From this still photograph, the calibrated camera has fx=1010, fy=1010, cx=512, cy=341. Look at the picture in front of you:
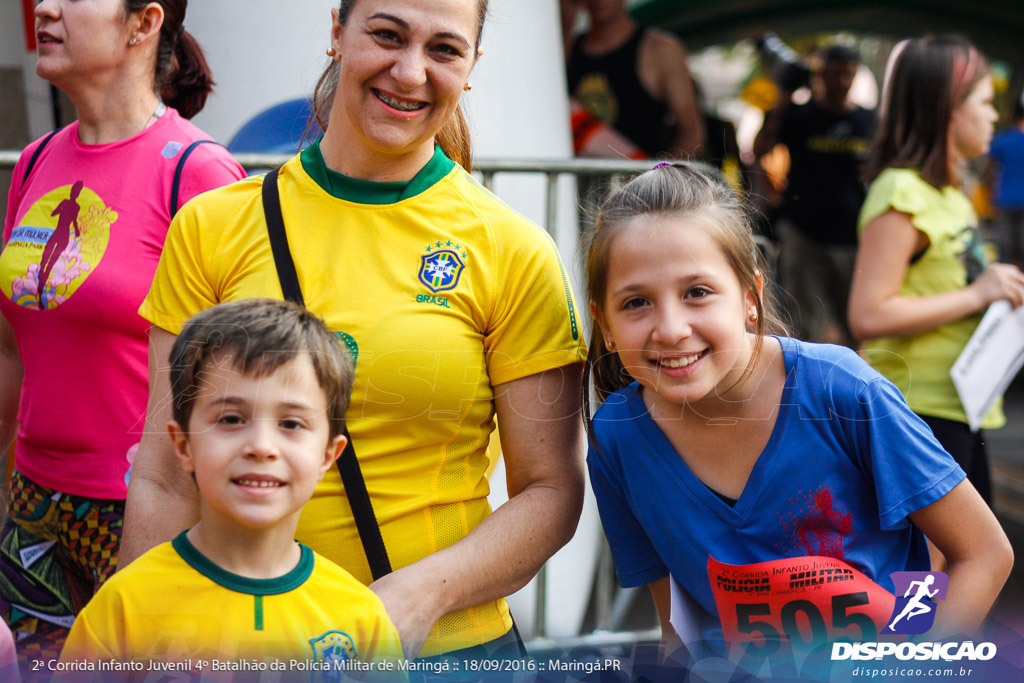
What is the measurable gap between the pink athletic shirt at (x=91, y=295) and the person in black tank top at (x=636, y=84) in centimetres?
323

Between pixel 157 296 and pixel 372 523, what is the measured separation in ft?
1.64

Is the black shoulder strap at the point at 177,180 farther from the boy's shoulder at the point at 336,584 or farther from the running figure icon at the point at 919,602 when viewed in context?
the running figure icon at the point at 919,602

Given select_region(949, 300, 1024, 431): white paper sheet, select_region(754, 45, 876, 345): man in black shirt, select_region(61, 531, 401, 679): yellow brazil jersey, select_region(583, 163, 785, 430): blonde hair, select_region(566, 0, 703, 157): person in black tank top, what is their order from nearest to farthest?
select_region(61, 531, 401, 679): yellow brazil jersey
select_region(583, 163, 785, 430): blonde hair
select_region(949, 300, 1024, 431): white paper sheet
select_region(566, 0, 703, 157): person in black tank top
select_region(754, 45, 876, 345): man in black shirt

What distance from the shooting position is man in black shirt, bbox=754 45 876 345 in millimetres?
6453

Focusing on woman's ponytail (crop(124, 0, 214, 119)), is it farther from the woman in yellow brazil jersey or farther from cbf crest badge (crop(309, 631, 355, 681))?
cbf crest badge (crop(309, 631, 355, 681))

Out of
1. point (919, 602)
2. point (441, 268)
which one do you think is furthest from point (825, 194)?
point (441, 268)

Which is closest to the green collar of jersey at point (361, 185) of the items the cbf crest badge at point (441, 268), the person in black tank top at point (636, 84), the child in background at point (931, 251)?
the cbf crest badge at point (441, 268)

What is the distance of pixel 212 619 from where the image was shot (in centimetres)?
132

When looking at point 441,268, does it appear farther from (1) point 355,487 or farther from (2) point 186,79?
(2) point 186,79

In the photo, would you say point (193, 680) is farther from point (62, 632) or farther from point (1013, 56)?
point (1013, 56)

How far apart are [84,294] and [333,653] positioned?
0.96 m

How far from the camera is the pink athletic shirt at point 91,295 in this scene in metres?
1.95

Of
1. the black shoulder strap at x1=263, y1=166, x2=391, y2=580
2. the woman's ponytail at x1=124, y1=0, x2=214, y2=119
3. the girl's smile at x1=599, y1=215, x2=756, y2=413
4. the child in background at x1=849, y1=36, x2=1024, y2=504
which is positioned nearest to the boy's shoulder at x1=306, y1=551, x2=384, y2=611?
the black shoulder strap at x1=263, y1=166, x2=391, y2=580

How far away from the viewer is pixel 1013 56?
10.3m
